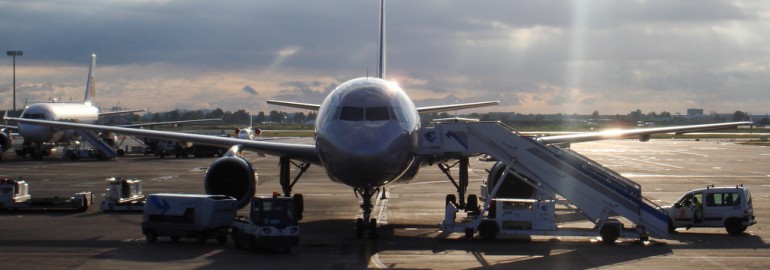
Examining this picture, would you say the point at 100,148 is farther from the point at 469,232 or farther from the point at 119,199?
the point at 469,232

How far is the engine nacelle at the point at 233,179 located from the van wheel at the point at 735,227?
49.7 feet

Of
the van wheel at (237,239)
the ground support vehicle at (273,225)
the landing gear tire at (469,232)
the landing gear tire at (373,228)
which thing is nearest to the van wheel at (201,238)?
the van wheel at (237,239)

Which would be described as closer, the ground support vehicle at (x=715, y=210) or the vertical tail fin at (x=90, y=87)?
the ground support vehicle at (x=715, y=210)

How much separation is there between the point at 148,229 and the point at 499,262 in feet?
33.5

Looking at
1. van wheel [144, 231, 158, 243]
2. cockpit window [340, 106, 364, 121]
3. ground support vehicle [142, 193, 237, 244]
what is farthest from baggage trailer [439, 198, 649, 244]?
van wheel [144, 231, 158, 243]

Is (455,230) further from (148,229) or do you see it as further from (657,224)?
(148,229)

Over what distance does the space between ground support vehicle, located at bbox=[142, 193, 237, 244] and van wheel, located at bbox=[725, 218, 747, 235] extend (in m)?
15.3

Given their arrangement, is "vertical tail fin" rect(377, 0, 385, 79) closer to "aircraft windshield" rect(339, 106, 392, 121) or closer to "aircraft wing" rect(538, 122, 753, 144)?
"aircraft wing" rect(538, 122, 753, 144)

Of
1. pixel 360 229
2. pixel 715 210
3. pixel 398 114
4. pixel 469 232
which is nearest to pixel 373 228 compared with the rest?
pixel 360 229

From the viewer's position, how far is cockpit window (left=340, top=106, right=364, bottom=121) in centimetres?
2375

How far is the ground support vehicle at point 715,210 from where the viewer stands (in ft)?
90.1

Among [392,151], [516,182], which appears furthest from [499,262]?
[516,182]

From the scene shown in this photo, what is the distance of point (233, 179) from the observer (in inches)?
1180

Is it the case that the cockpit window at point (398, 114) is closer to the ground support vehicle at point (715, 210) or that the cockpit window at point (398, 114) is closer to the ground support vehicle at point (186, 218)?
the ground support vehicle at point (186, 218)
